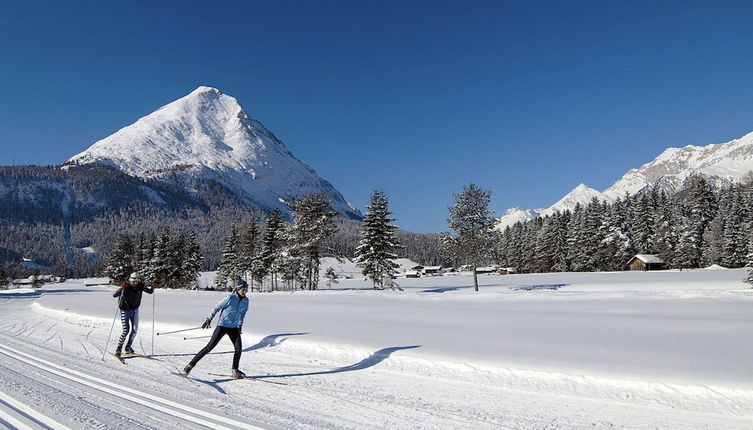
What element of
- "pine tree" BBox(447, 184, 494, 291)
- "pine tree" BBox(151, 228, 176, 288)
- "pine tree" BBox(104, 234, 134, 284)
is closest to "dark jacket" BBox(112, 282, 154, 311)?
"pine tree" BBox(447, 184, 494, 291)

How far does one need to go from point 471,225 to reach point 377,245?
30.0ft

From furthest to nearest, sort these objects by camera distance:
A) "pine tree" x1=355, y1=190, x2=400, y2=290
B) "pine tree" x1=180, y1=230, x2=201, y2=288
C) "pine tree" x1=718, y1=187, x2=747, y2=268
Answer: "pine tree" x1=180, y1=230, x2=201, y2=288, "pine tree" x1=718, y1=187, x2=747, y2=268, "pine tree" x1=355, y1=190, x2=400, y2=290

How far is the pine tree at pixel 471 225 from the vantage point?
3441 centimetres

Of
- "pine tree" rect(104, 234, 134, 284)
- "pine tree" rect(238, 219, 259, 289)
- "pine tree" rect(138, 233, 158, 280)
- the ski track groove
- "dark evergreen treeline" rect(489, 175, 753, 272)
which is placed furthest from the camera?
"pine tree" rect(104, 234, 134, 284)

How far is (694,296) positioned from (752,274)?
6721 millimetres

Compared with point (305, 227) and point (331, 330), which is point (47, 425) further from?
point (305, 227)

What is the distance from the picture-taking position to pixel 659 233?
2265 inches

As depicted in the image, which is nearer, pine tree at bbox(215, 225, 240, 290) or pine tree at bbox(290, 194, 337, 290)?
pine tree at bbox(290, 194, 337, 290)

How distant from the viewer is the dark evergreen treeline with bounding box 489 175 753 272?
50.5 metres

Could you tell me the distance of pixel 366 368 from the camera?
9.17 meters

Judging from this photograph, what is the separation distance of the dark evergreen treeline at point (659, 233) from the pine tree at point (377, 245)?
70.0 ft

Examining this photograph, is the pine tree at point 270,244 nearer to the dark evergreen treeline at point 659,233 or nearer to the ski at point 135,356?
the dark evergreen treeline at point 659,233

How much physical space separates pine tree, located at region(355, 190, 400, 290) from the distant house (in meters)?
36.8

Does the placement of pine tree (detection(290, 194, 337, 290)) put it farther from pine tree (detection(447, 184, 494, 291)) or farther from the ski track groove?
the ski track groove
